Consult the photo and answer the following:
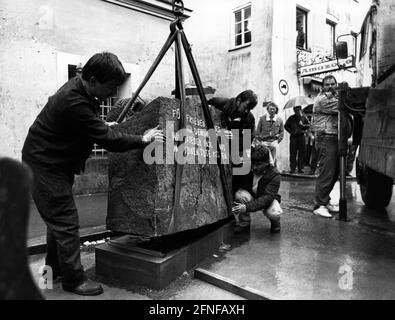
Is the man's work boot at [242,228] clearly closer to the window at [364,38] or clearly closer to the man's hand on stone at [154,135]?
the man's hand on stone at [154,135]

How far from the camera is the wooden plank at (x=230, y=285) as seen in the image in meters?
2.44

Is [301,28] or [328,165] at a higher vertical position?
[301,28]

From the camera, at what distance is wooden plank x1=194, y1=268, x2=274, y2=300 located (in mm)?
2441

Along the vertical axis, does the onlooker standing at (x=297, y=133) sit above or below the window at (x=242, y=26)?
below

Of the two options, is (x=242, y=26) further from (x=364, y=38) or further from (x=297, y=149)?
(x=364, y=38)

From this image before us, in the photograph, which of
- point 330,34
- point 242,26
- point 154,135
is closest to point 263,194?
point 154,135

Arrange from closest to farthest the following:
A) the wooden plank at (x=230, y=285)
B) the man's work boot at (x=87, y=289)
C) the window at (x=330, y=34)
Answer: the wooden plank at (x=230, y=285)
the man's work boot at (x=87, y=289)
the window at (x=330, y=34)

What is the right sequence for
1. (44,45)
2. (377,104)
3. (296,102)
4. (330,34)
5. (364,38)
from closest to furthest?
(377,104) → (364,38) → (44,45) → (296,102) → (330,34)

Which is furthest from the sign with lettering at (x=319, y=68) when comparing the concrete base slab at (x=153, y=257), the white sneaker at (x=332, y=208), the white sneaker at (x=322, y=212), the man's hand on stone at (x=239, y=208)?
the concrete base slab at (x=153, y=257)

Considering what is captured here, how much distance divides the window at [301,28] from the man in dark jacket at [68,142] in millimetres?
11859

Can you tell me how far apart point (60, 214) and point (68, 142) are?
1.75ft

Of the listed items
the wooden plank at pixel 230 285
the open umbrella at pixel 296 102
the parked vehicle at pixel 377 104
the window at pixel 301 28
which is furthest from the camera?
the window at pixel 301 28

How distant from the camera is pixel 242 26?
13.6 m

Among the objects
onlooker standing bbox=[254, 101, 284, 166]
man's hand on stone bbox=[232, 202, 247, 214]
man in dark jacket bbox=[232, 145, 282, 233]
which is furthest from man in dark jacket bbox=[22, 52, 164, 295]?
onlooker standing bbox=[254, 101, 284, 166]
